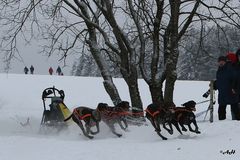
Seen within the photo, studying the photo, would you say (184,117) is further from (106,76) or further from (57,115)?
(106,76)

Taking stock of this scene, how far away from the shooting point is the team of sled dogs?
29.3 feet

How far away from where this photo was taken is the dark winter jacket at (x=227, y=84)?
11.1m

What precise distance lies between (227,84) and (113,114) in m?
2.97

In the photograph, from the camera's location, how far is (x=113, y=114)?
32.4 feet

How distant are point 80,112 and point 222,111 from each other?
3711 mm

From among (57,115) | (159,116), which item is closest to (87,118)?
(159,116)

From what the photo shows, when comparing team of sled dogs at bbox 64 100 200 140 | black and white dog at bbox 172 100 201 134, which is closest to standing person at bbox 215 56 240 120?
team of sled dogs at bbox 64 100 200 140

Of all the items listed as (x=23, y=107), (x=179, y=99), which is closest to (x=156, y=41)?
(x=23, y=107)

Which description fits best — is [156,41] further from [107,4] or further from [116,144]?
[116,144]

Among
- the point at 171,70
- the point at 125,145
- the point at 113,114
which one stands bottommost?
the point at 125,145

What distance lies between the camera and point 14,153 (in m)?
7.71

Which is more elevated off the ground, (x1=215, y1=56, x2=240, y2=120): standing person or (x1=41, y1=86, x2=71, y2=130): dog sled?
(x1=215, y1=56, x2=240, y2=120): standing person

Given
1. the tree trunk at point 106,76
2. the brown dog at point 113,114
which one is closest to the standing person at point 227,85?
the brown dog at point 113,114

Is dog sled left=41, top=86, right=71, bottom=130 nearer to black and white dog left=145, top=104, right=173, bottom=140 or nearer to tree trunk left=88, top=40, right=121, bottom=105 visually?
tree trunk left=88, top=40, right=121, bottom=105
